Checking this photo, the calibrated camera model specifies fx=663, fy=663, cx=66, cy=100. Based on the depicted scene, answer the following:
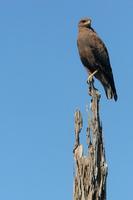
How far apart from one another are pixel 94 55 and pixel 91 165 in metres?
6.34

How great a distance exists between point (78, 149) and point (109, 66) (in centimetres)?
583

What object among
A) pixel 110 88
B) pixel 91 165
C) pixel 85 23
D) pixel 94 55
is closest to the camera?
pixel 91 165

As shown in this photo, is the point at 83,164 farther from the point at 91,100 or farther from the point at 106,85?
the point at 106,85

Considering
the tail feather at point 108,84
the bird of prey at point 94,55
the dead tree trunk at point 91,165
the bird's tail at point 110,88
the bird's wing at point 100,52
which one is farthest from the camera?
the bird's wing at point 100,52

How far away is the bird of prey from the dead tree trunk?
4.78 meters

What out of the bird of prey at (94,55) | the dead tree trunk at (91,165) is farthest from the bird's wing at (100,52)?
the dead tree trunk at (91,165)

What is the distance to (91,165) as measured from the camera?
1014 centimetres

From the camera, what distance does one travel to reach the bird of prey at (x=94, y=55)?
1562 cm

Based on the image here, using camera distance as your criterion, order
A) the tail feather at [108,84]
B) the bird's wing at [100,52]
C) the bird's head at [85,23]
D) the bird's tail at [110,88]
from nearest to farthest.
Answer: the bird's tail at [110,88]
the tail feather at [108,84]
the bird's wing at [100,52]
the bird's head at [85,23]

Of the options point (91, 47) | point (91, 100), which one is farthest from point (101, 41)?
point (91, 100)

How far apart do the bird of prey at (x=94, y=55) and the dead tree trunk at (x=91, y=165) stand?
4.78 m

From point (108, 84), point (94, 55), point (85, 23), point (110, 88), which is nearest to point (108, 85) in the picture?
point (108, 84)

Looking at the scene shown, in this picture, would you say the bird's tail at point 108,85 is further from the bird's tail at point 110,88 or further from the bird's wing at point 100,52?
the bird's wing at point 100,52

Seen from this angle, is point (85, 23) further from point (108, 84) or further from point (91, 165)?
point (91, 165)
